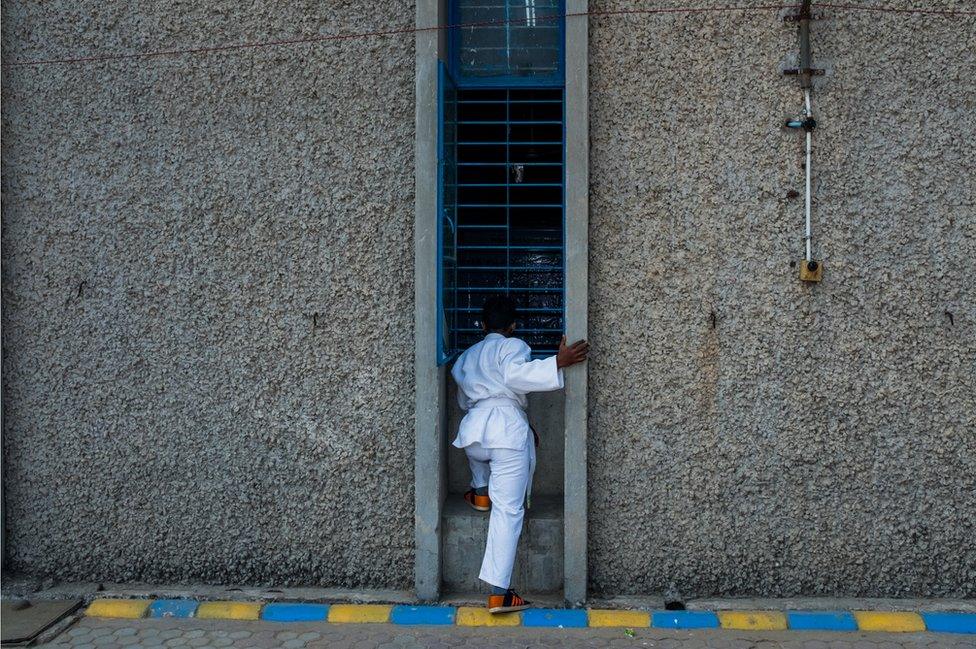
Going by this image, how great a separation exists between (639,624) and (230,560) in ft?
7.18

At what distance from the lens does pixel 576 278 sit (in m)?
4.92

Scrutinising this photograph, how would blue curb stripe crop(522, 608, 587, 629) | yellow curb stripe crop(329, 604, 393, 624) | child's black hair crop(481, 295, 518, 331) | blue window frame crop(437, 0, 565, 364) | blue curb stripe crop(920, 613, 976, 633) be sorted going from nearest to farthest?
blue curb stripe crop(920, 613, 976, 633), blue curb stripe crop(522, 608, 587, 629), yellow curb stripe crop(329, 604, 393, 624), child's black hair crop(481, 295, 518, 331), blue window frame crop(437, 0, 565, 364)

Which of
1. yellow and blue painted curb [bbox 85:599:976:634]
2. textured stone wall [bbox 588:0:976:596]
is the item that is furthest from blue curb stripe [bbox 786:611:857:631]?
textured stone wall [bbox 588:0:976:596]

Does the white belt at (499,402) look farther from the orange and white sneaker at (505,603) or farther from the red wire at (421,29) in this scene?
the red wire at (421,29)

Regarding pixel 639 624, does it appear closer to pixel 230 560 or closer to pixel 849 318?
pixel 849 318

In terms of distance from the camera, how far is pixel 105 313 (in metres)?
5.27

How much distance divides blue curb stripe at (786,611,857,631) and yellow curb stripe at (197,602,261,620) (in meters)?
2.68

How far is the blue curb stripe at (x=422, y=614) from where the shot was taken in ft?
15.9

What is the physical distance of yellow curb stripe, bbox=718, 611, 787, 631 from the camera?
15.5ft

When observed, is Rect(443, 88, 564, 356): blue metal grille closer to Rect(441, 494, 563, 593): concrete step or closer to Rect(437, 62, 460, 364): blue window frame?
Rect(437, 62, 460, 364): blue window frame

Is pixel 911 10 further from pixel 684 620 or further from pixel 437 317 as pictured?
pixel 684 620

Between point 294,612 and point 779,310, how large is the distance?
9.57 ft

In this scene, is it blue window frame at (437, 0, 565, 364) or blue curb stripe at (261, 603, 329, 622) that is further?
blue window frame at (437, 0, 565, 364)

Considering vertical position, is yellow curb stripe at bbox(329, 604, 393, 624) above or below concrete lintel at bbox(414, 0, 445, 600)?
below
